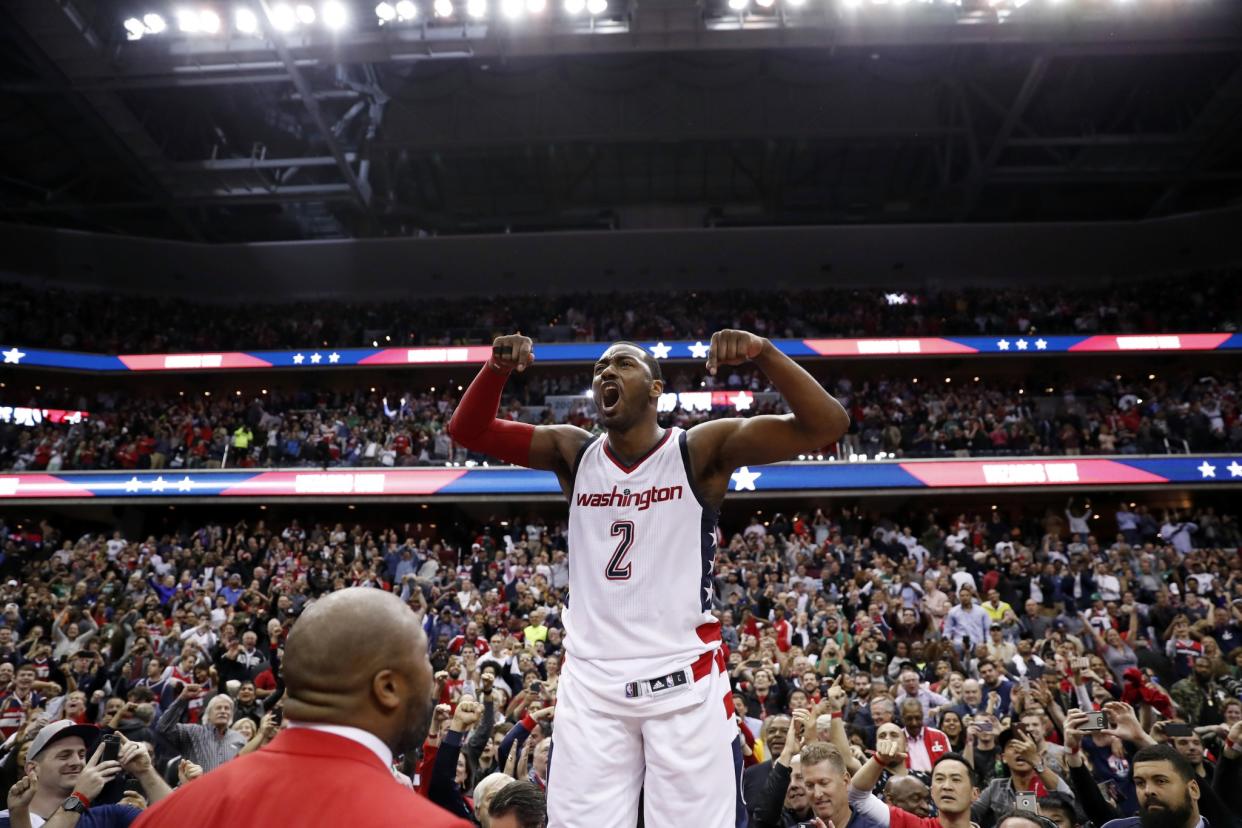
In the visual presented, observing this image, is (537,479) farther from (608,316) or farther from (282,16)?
(282,16)

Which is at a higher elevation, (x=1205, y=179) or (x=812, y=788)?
(x=1205, y=179)

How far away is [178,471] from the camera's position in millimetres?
21859

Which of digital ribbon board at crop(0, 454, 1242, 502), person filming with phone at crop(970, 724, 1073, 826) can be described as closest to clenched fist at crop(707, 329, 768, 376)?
person filming with phone at crop(970, 724, 1073, 826)

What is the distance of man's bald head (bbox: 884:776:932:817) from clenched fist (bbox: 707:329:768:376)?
12.6 feet

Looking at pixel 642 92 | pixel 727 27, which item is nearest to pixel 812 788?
pixel 727 27

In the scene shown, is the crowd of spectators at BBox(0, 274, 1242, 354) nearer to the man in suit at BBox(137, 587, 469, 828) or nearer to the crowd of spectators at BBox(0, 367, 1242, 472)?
the crowd of spectators at BBox(0, 367, 1242, 472)

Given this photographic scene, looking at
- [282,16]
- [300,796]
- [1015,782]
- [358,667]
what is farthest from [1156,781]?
[282,16]

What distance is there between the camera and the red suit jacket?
1407 millimetres

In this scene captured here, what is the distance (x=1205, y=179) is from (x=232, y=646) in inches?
1172

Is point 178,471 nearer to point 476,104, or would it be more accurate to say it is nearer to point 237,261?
point 237,261

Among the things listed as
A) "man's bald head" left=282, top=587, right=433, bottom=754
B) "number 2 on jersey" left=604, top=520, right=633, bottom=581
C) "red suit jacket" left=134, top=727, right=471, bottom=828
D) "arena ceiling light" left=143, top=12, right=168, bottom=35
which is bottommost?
"red suit jacket" left=134, top=727, right=471, bottom=828

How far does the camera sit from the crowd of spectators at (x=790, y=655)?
16.9 feet

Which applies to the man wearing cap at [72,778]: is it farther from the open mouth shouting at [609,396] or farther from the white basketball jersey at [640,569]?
the open mouth shouting at [609,396]

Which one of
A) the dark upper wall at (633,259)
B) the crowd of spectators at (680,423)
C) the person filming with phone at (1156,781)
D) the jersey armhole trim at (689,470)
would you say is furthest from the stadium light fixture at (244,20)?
the person filming with phone at (1156,781)
